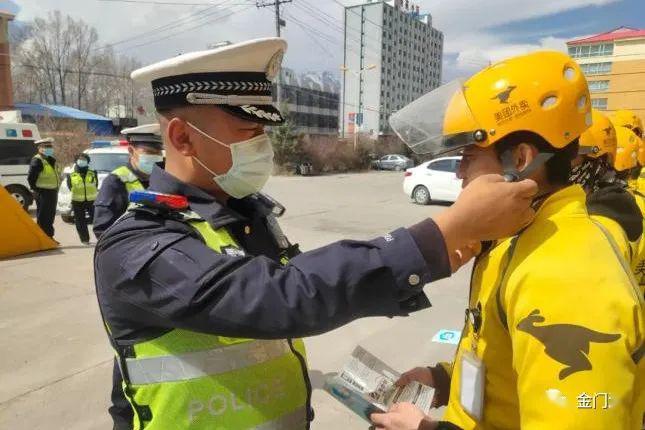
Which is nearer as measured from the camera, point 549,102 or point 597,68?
point 549,102

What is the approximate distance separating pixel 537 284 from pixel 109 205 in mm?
3655

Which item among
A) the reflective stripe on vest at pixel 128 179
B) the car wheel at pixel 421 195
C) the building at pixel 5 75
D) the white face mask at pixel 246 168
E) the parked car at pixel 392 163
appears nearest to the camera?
the white face mask at pixel 246 168

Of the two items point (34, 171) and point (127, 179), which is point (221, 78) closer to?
point (127, 179)

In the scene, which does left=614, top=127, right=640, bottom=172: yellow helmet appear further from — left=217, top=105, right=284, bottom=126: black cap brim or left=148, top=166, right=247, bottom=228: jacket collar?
left=148, top=166, right=247, bottom=228: jacket collar

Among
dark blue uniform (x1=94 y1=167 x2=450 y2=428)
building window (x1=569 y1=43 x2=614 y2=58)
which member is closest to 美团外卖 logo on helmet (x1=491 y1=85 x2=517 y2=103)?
dark blue uniform (x1=94 y1=167 x2=450 y2=428)

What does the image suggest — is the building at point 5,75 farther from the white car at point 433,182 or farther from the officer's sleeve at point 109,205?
the officer's sleeve at point 109,205

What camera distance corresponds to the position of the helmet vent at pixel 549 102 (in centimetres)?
120

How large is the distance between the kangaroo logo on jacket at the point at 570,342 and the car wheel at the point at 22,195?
42.7ft

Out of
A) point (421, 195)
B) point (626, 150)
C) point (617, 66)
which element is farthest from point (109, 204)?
point (617, 66)

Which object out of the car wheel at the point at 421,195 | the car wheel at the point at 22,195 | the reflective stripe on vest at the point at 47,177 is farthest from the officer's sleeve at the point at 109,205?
the car wheel at the point at 421,195

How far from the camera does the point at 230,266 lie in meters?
0.89

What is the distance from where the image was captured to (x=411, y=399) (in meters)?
1.24

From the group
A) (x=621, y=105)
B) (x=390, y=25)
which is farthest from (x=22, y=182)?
(x=390, y=25)

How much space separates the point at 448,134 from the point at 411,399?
747 mm
